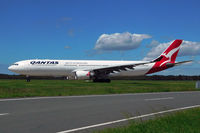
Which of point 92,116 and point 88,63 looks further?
point 88,63

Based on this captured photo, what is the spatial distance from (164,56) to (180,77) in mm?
49657

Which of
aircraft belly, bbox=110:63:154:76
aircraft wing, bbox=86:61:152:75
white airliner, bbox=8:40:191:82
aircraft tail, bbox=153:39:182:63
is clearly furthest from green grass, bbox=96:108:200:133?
Answer: aircraft tail, bbox=153:39:182:63

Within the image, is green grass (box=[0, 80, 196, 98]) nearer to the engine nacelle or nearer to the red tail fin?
the engine nacelle

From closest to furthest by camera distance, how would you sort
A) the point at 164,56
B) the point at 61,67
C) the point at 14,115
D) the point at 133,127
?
the point at 133,127
the point at 14,115
the point at 61,67
the point at 164,56

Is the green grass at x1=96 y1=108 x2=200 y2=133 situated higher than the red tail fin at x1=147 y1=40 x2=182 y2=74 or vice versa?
the red tail fin at x1=147 y1=40 x2=182 y2=74

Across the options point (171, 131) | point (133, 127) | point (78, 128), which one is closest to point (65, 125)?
point (78, 128)

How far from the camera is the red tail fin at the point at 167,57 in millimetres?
44625

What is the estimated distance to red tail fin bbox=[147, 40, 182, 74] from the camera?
4462cm

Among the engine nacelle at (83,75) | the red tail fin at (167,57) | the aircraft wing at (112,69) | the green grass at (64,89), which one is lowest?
the green grass at (64,89)

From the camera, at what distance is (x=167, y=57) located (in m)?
44.8

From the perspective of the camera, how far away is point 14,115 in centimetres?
885

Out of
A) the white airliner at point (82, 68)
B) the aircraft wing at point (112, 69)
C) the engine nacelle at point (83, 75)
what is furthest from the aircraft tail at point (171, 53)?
the engine nacelle at point (83, 75)

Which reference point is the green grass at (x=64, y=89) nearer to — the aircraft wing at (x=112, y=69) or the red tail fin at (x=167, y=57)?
the aircraft wing at (x=112, y=69)

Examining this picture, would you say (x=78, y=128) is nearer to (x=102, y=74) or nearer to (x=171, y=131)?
(x=171, y=131)
